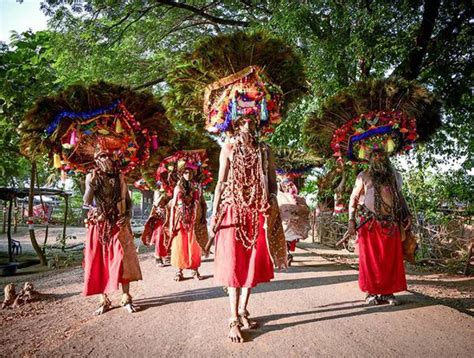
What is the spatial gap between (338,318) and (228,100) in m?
2.71

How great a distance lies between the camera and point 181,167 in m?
7.56

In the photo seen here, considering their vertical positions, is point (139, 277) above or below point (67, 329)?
above

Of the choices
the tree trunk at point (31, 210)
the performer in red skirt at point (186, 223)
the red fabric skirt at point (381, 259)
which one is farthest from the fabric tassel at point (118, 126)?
the tree trunk at point (31, 210)

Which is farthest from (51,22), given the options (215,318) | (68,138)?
(215,318)

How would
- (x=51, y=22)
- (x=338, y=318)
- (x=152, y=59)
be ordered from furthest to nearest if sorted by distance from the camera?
(x=152, y=59)
(x=51, y=22)
(x=338, y=318)

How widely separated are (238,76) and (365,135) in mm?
2161

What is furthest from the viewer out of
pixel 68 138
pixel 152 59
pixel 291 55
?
pixel 152 59

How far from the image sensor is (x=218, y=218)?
3637mm

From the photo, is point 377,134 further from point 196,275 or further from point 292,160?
point 292,160

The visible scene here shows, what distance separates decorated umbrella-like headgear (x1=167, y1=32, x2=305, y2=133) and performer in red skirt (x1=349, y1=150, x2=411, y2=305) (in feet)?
5.37

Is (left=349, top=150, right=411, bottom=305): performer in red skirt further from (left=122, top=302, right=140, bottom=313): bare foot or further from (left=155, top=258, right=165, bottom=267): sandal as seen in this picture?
(left=155, top=258, right=165, bottom=267): sandal

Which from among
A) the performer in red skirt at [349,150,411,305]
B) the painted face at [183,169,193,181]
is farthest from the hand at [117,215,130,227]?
the performer in red skirt at [349,150,411,305]

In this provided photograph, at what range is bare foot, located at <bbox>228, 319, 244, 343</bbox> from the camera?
10.6 ft

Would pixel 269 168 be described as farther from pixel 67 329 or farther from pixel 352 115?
pixel 67 329
